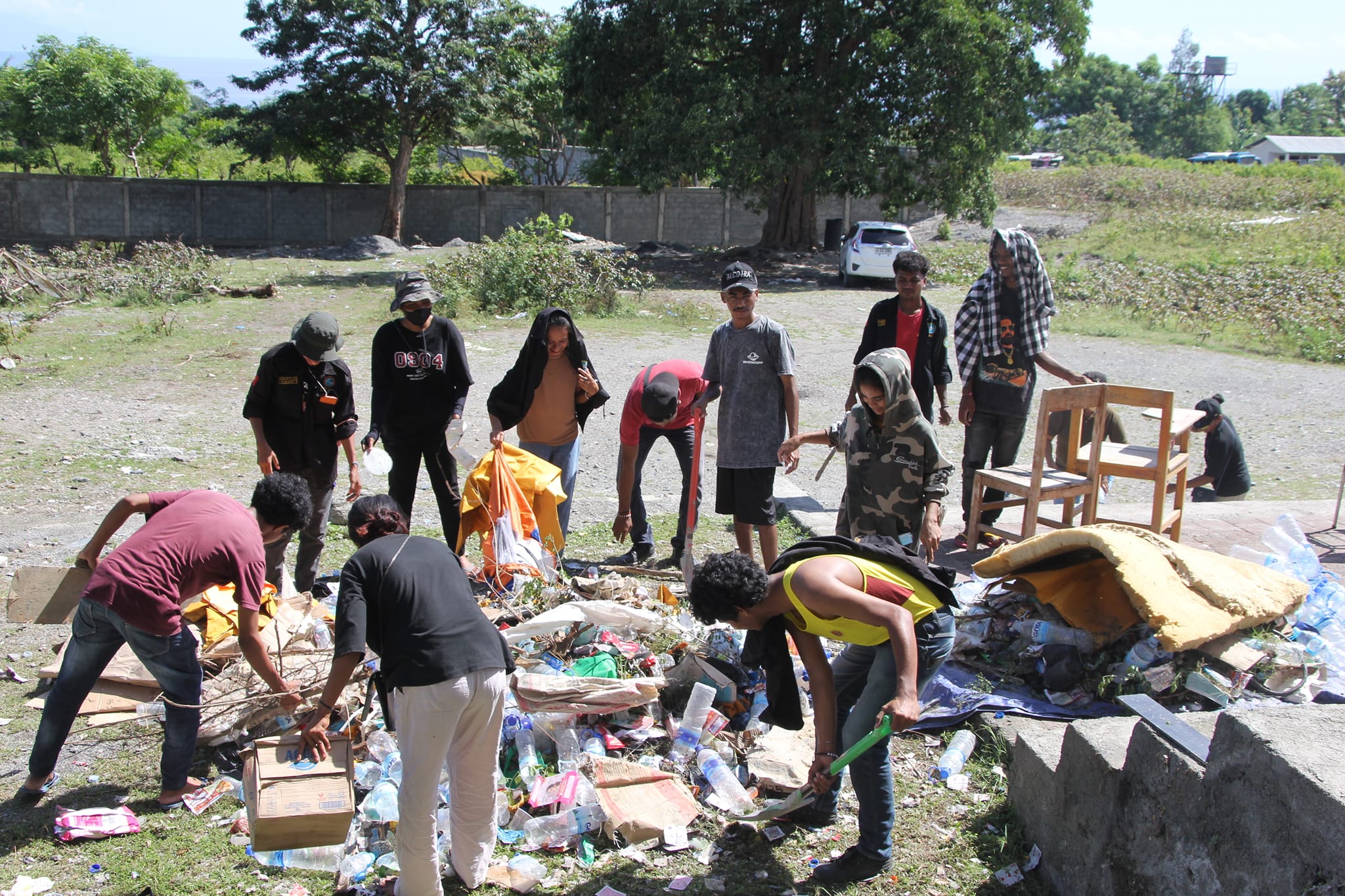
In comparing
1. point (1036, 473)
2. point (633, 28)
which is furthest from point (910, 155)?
point (1036, 473)

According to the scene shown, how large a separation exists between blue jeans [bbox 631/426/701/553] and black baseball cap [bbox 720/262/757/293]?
86cm

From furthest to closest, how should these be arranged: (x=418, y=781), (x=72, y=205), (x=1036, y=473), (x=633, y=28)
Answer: (x=72, y=205) < (x=633, y=28) < (x=1036, y=473) < (x=418, y=781)

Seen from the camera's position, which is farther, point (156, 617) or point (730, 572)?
point (156, 617)

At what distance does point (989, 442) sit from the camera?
608 cm

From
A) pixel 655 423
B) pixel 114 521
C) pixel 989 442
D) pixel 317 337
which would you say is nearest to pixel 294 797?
pixel 114 521

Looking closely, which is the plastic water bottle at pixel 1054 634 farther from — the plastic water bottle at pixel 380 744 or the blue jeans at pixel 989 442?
the plastic water bottle at pixel 380 744

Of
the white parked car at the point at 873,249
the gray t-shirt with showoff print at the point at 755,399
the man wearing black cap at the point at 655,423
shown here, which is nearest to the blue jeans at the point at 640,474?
the man wearing black cap at the point at 655,423

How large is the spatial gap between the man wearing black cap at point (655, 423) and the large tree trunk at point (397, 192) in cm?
2311

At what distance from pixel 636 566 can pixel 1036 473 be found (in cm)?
229

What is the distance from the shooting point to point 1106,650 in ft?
14.0

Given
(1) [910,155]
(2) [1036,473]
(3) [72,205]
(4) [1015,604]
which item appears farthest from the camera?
(3) [72,205]

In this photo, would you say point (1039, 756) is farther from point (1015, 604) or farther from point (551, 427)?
point (551, 427)

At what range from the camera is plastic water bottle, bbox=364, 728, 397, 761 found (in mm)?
3709

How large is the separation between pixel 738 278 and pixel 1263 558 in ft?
10.3
